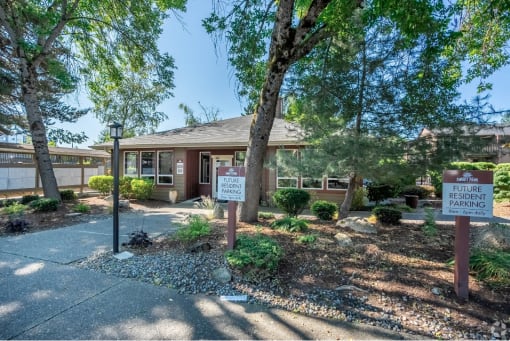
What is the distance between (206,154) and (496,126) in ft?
35.2

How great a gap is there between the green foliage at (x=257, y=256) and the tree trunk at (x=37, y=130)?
918 centimetres

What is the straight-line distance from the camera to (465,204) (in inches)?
117

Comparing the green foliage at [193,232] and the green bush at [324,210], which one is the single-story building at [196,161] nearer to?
the green bush at [324,210]

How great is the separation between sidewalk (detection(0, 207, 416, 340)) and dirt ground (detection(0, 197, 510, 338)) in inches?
24.0

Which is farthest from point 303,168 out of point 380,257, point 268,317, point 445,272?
point 268,317

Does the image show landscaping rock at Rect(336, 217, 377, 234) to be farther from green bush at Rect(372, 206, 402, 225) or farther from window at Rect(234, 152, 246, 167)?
window at Rect(234, 152, 246, 167)

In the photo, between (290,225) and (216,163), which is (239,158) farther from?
(290,225)

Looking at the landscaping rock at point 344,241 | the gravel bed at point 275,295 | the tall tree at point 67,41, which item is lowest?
the gravel bed at point 275,295

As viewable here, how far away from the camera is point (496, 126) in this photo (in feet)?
14.6

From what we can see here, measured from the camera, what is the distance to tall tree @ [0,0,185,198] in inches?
334

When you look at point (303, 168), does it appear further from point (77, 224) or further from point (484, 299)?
point (77, 224)

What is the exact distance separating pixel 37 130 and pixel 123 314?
978cm

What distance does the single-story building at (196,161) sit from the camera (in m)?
10.6

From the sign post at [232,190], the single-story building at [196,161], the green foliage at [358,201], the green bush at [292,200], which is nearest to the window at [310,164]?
the green bush at [292,200]
